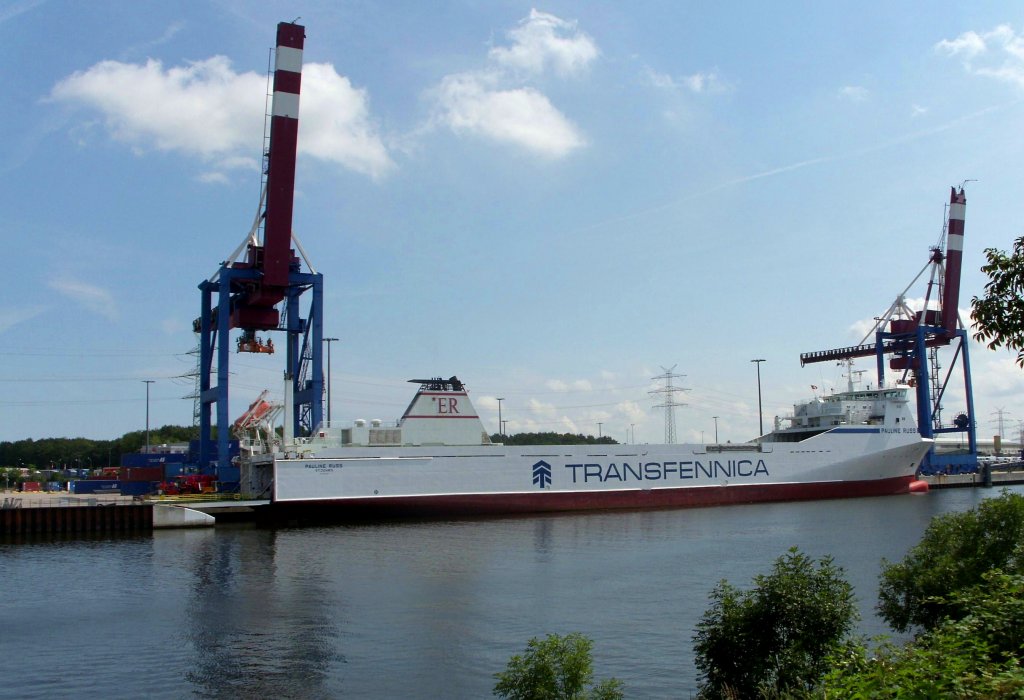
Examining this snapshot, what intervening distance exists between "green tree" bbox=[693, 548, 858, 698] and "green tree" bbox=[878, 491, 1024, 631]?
203 centimetres

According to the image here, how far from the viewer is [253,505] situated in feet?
98.6

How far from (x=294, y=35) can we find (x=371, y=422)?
55.5 ft

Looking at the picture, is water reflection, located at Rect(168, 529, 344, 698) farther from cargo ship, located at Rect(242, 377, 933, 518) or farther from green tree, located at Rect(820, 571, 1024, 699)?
cargo ship, located at Rect(242, 377, 933, 518)

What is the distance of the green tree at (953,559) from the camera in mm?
9367

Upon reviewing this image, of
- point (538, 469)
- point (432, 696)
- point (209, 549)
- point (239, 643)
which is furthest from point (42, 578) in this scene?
point (538, 469)

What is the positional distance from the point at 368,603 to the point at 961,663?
12043 mm

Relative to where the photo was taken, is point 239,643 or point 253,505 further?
point 253,505

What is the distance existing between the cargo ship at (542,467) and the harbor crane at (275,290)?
8.25ft

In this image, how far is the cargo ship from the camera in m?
30.9

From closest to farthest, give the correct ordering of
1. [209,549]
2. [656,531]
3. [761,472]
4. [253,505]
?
[209,549] < [656,531] < [253,505] < [761,472]

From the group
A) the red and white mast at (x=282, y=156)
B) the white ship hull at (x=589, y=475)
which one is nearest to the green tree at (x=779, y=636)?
the white ship hull at (x=589, y=475)

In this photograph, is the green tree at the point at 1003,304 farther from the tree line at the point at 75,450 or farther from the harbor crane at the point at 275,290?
the tree line at the point at 75,450

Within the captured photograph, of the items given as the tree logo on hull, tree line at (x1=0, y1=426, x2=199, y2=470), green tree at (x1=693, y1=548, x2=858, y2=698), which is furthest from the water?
tree line at (x1=0, y1=426, x2=199, y2=470)

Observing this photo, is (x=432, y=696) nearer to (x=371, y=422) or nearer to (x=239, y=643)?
(x=239, y=643)
